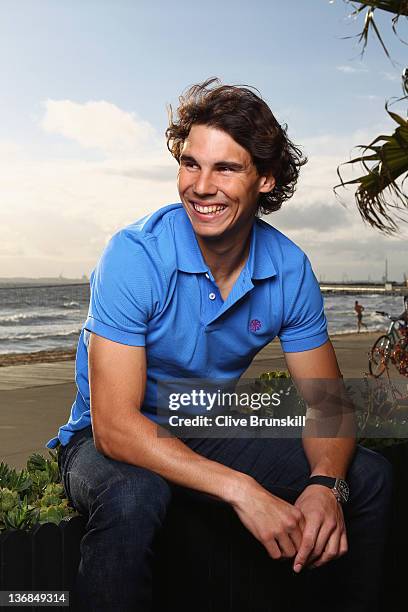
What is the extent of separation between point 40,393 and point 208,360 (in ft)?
22.3

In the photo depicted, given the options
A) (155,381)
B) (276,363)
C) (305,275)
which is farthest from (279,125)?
(276,363)

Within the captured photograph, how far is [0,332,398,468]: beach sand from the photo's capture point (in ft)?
21.9

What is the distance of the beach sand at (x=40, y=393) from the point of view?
6664 millimetres

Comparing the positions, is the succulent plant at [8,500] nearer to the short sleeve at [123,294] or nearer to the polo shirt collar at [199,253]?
the short sleeve at [123,294]

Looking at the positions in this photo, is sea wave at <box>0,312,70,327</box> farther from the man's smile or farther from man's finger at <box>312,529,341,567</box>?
man's finger at <box>312,529,341,567</box>

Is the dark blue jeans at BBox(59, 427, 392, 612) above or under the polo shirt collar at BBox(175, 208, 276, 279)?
under

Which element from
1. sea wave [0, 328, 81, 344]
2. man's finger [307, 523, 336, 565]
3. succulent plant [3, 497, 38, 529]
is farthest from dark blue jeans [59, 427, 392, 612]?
sea wave [0, 328, 81, 344]

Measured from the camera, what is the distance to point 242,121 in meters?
2.70

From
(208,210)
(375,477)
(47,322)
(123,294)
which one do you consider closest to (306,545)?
(375,477)

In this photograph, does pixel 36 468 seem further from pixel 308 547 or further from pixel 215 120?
pixel 215 120

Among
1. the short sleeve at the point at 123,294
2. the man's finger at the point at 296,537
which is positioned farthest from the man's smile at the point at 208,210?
the man's finger at the point at 296,537

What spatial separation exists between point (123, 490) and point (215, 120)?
1.18 m

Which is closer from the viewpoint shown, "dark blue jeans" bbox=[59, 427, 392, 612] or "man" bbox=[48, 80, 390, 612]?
"dark blue jeans" bbox=[59, 427, 392, 612]

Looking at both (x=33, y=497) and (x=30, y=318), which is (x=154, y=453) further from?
(x=30, y=318)
